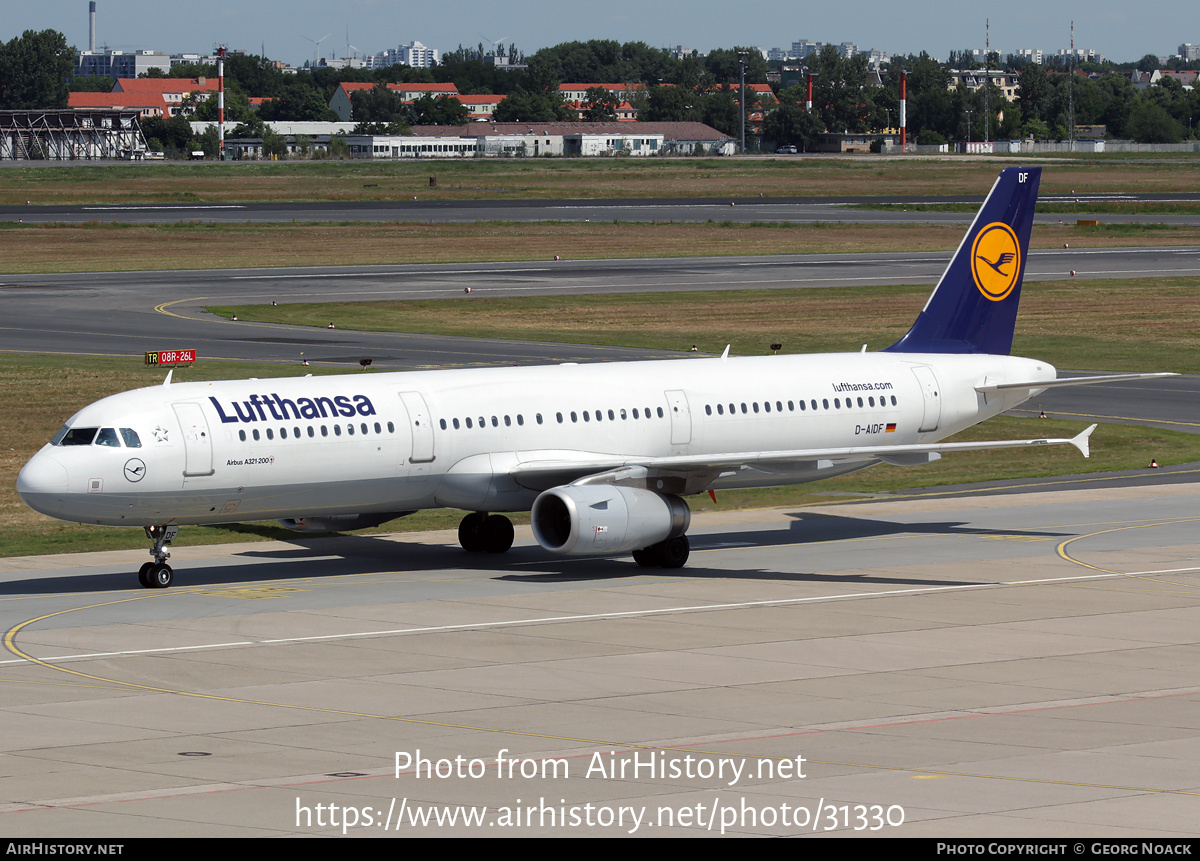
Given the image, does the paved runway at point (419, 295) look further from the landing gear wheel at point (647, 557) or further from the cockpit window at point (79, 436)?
the cockpit window at point (79, 436)

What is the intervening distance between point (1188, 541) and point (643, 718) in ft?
70.2

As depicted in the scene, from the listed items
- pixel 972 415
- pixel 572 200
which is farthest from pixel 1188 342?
pixel 572 200

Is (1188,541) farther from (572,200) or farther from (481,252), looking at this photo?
(572,200)

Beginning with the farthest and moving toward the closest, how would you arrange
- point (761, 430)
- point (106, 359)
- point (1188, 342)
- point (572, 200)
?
point (572, 200) → point (1188, 342) → point (106, 359) → point (761, 430)

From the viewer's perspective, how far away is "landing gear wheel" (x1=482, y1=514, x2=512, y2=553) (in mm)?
39906

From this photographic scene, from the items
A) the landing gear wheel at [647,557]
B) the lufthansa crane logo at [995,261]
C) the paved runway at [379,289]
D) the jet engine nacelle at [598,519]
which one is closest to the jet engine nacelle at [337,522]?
the jet engine nacelle at [598,519]

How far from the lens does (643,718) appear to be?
24516 mm

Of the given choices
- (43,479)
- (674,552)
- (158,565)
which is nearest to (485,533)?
(674,552)

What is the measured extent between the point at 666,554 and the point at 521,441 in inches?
160

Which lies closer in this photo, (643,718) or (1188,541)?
(643,718)

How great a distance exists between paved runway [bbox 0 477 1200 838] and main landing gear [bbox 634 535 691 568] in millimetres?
514

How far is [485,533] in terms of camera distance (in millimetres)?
39906

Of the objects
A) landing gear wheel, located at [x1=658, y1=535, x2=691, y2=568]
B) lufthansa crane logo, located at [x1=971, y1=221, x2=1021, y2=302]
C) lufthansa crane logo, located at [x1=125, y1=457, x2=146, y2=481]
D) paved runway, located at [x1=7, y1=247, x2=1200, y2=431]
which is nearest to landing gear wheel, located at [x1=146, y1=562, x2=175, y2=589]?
lufthansa crane logo, located at [x1=125, y1=457, x2=146, y2=481]

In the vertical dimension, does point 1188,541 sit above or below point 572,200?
below
